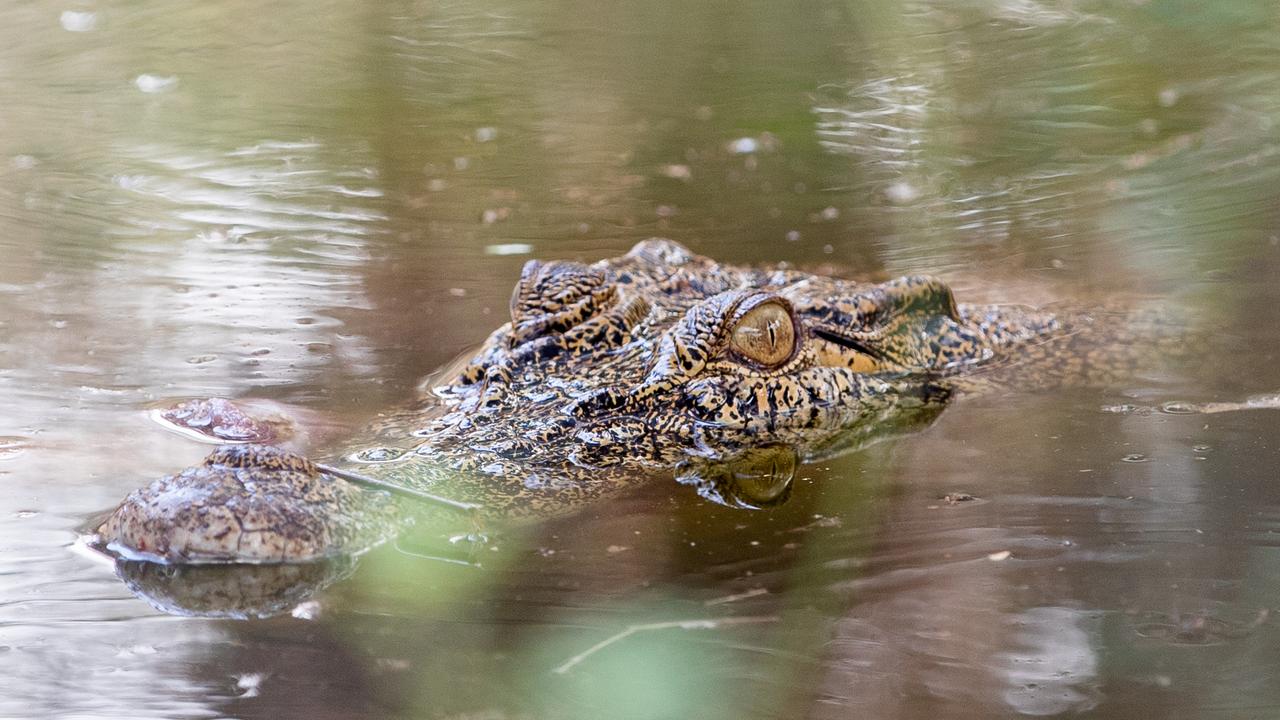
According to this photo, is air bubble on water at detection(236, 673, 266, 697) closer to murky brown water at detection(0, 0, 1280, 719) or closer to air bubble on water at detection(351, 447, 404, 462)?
murky brown water at detection(0, 0, 1280, 719)

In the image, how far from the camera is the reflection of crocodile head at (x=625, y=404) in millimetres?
3266

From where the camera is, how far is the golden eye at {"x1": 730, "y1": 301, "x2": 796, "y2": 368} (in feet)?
13.5

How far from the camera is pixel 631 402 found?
404 centimetres

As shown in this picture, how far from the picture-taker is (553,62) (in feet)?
34.9

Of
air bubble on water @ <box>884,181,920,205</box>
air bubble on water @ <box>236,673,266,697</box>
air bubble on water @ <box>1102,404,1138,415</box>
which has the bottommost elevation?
air bubble on water @ <box>236,673,266,697</box>

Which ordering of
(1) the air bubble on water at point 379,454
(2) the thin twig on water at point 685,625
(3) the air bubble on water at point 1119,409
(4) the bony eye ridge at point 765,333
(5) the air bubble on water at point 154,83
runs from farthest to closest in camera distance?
(5) the air bubble on water at point 154,83
(3) the air bubble on water at point 1119,409
(4) the bony eye ridge at point 765,333
(1) the air bubble on water at point 379,454
(2) the thin twig on water at point 685,625

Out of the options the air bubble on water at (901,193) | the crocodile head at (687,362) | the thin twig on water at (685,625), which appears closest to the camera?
the thin twig on water at (685,625)

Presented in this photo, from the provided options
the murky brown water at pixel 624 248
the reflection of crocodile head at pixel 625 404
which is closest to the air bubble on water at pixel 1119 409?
the murky brown water at pixel 624 248

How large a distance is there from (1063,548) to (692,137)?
564 cm

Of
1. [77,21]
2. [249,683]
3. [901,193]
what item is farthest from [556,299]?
[77,21]

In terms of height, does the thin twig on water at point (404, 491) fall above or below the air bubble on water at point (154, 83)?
below

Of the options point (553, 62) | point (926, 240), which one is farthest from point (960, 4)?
point (926, 240)

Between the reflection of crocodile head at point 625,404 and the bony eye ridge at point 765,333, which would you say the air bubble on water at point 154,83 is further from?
the bony eye ridge at point 765,333

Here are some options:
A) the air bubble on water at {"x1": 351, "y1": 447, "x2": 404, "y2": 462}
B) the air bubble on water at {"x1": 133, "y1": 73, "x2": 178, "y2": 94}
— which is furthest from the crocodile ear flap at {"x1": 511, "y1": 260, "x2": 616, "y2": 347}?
the air bubble on water at {"x1": 133, "y1": 73, "x2": 178, "y2": 94}
